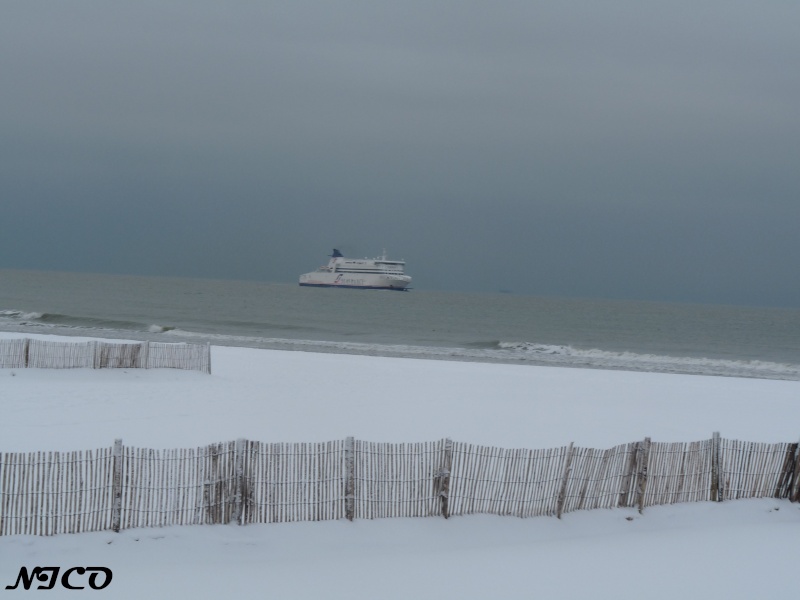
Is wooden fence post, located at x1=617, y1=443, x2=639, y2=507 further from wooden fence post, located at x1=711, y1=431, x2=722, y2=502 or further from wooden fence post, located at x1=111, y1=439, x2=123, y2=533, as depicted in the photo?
wooden fence post, located at x1=111, y1=439, x2=123, y2=533

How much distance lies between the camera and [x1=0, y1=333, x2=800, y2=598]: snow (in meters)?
8.12

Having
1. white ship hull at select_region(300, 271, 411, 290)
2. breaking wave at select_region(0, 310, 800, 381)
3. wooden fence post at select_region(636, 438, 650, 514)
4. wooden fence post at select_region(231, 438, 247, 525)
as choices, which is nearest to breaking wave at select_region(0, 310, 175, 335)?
breaking wave at select_region(0, 310, 800, 381)

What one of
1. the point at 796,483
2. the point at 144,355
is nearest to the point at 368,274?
the point at 144,355

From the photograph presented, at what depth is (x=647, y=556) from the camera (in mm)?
9336

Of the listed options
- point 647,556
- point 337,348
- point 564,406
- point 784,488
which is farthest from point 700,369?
point 647,556

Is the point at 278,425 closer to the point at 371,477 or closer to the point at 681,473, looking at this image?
the point at 371,477

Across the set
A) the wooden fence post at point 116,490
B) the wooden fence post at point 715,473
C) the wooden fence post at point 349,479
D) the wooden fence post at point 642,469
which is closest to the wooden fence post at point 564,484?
the wooden fence post at point 642,469

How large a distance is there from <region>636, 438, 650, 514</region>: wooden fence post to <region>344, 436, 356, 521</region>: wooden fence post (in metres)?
3.98

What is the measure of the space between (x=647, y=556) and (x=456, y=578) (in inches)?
102

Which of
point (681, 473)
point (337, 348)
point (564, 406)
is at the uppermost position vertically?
point (681, 473)

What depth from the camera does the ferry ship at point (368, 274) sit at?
144125mm

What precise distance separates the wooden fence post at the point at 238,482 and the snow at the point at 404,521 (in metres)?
0.21

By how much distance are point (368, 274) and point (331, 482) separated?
444ft

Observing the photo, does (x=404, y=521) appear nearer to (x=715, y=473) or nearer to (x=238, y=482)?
(x=238, y=482)
